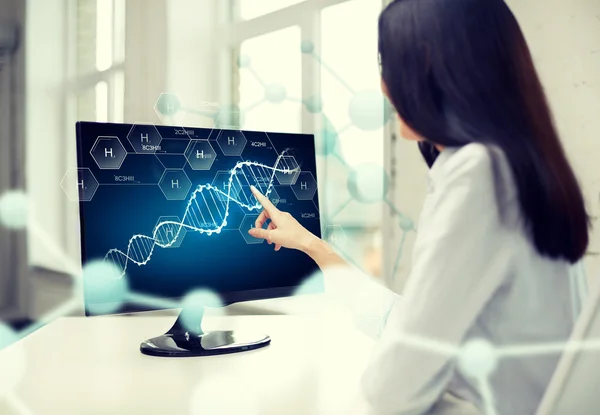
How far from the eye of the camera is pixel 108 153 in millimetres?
1160

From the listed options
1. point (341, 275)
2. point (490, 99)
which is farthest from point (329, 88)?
point (490, 99)

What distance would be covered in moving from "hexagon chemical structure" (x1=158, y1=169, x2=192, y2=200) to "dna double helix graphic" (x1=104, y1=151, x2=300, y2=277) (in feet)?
0.06

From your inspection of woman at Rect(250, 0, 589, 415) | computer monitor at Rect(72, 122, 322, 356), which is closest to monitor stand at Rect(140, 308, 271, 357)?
computer monitor at Rect(72, 122, 322, 356)

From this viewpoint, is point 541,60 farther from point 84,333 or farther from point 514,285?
point 84,333

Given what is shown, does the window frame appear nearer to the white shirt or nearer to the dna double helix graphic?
the dna double helix graphic

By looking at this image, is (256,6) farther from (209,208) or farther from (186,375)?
(186,375)

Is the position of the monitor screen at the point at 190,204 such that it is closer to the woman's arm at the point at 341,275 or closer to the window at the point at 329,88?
the woman's arm at the point at 341,275

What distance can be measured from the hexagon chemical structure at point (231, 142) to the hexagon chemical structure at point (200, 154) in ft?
0.08

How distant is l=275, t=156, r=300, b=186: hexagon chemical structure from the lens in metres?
1.33

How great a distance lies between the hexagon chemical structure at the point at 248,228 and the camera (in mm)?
1285

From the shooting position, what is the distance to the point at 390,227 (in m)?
2.07

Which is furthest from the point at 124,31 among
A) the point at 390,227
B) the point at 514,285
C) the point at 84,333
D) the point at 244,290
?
the point at 514,285

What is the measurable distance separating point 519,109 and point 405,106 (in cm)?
14

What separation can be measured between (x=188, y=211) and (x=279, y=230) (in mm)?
173
